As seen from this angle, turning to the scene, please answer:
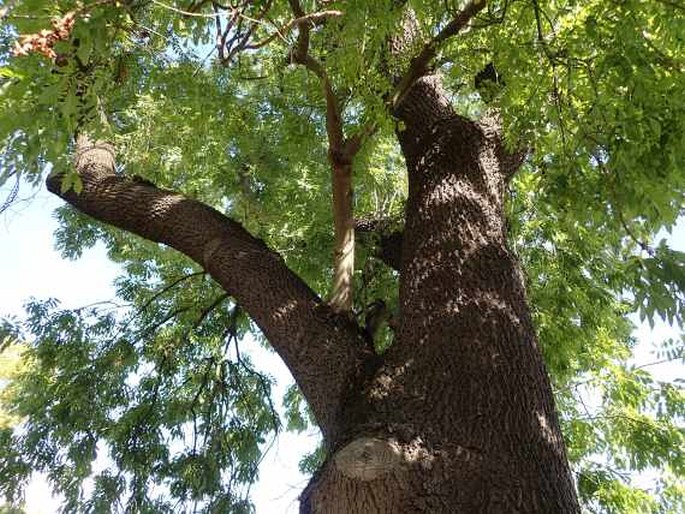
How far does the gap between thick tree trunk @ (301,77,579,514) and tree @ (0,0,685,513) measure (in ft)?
0.04

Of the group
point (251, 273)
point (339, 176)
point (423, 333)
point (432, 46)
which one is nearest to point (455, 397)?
point (423, 333)

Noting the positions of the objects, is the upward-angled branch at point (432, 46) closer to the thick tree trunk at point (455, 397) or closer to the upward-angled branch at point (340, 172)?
the upward-angled branch at point (340, 172)

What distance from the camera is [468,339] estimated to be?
2.54 meters

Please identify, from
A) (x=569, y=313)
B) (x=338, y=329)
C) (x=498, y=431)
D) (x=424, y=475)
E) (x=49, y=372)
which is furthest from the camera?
(x=49, y=372)

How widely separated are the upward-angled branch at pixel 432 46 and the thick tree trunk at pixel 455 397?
1.83 feet

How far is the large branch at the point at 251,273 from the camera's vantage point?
277 cm

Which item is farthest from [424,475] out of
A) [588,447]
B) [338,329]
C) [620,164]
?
[588,447]

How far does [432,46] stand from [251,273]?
1.57m

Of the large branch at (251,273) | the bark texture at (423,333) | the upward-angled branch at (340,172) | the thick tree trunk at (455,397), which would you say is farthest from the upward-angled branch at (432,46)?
the large branch at (251,273)

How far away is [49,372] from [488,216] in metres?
4.41

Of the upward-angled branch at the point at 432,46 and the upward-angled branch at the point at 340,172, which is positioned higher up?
the upward-angled branch at the point at 432,46

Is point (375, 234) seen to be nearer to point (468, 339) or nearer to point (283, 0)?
point (283, 0)

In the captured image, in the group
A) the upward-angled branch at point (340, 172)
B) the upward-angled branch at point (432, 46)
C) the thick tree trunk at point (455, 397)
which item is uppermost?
the upward-angled branch at point (432, 46)

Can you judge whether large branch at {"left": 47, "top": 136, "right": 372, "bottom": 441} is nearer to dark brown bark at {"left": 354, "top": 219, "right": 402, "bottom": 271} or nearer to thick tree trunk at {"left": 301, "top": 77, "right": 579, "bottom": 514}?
thick tree trunk at {"left": 301, "top": 77, "right": 579, "bottom": 514}
